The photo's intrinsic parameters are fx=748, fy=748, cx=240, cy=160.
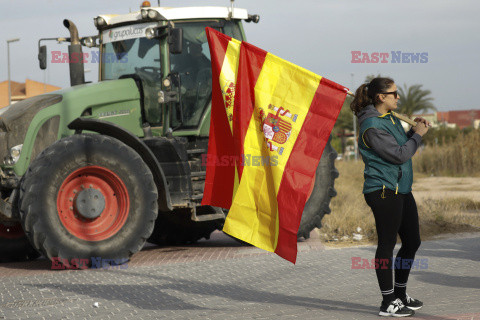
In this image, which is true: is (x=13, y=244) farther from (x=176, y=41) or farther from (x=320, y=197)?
(x=320, y=197)

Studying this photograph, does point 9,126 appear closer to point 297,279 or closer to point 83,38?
point 83,38

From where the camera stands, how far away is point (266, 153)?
596 cm

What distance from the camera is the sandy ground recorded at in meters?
18.7

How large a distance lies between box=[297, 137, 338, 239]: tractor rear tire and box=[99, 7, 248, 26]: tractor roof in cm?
239

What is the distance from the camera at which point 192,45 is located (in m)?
9.97

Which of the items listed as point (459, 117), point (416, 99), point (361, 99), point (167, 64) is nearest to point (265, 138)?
point (361, 99)

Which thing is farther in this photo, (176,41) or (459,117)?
(459,117)

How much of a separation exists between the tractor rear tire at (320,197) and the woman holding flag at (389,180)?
4.41 metres

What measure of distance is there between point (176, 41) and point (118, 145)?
1463 mm

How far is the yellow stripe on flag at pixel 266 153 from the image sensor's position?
5.83m

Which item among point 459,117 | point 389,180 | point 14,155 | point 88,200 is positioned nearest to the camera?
point 389,180

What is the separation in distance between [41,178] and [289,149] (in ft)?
12.4

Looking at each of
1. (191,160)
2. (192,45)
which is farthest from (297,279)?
(192,45)

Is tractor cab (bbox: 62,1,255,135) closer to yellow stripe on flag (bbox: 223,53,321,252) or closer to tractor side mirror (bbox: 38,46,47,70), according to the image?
tractor side mirror (bbox: 38,46,47,70)
